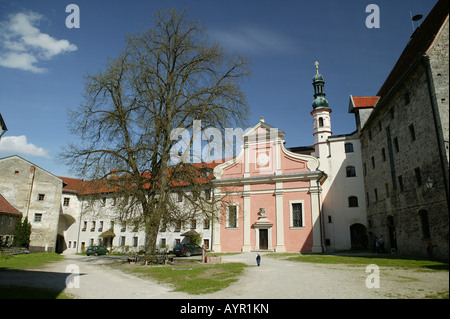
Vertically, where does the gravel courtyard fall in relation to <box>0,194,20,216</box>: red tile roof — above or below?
below

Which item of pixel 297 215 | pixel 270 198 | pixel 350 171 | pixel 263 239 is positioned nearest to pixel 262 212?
pixel 270 198

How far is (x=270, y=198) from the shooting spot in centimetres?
3083

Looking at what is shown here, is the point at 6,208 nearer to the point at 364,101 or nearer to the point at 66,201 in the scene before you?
the point at 66,201

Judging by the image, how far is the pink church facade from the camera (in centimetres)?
2886

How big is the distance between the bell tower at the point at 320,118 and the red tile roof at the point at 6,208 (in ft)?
114

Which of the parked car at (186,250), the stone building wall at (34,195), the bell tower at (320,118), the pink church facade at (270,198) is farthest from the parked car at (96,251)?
the bell tower at (320,118)

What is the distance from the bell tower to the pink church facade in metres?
5.20

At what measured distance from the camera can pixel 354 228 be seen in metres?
31.0

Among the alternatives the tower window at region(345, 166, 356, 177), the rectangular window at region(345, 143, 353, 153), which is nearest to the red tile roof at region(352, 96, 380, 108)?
the rectangular window at region(345, 143, 353, 153)

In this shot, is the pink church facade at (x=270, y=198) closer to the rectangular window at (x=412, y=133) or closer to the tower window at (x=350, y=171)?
the tower window at (x=350, y=171)

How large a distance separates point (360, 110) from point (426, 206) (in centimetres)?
1603

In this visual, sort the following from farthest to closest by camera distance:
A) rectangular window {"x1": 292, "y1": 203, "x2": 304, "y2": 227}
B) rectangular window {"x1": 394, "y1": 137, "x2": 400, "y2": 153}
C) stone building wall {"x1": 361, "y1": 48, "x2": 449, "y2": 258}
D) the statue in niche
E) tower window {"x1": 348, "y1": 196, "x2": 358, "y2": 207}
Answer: tower window {"x1": 348, "y1": 196, "x2": 358, "y2": 207} < the statue in niche < rectangular window {"x1": 292, "y1": 203, "x2": 304, "y2": 227} < rectangular window {"x1": 394, "y1": 137, "x2": 400, "y2": 153} < stone building wall {"x1": 361, "y1": 48, "x2": 449, "y2": 258}

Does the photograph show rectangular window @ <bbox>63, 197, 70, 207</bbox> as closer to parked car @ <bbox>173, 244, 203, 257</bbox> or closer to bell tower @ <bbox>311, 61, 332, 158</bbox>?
parked car @ <bbox>173, 244, 203, 257</bbox>

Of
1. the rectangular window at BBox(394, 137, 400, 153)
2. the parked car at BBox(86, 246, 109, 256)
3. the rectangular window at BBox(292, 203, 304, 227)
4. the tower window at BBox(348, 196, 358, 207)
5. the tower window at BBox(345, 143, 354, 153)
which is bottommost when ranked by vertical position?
the parked car at BBox(86, 246, 109, 256)
